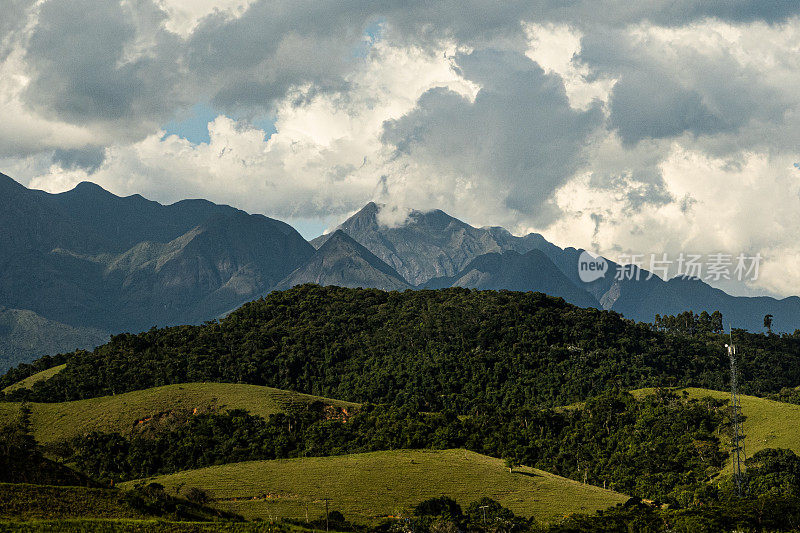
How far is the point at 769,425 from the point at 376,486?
7964 centimetres

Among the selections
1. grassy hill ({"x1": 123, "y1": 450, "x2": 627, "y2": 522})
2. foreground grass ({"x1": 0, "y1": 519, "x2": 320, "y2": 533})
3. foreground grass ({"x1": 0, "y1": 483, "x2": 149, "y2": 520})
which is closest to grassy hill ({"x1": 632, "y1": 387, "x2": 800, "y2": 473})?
grassy hill ({"x1": 123, "y1": 450, "x2": 627, "y2": 522})

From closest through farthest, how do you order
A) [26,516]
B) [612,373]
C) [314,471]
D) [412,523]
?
[26,516] < [412,523] < [314,471] < [612,373]

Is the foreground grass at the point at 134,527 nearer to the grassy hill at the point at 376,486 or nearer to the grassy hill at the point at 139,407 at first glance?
the grassy hill at the point at 376,486

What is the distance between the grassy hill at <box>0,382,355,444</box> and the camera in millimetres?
144000

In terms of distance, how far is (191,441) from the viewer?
448 feet

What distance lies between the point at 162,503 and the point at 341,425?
67815mm

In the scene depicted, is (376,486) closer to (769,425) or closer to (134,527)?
(134,527)

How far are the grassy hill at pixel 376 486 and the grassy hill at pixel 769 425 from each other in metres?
35.8

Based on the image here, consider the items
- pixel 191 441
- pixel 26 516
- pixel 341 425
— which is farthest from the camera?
pixel 341 425

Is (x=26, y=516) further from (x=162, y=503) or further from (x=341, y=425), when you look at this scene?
(x=341, y=425)

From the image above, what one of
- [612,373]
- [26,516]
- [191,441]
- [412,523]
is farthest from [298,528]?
[612,373]

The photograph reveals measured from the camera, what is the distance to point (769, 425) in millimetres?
137000

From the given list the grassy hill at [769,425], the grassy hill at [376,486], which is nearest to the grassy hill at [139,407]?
the grassy hill at [376,486]

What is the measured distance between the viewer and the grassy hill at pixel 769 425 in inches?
5044
